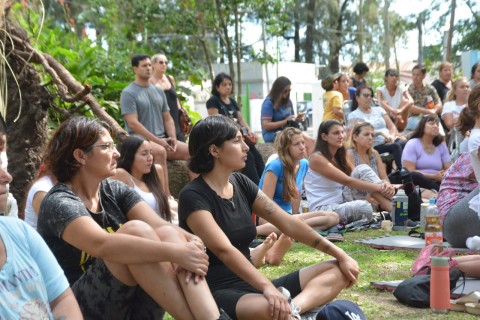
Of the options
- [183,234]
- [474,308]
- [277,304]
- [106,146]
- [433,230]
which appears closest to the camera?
[183,234]

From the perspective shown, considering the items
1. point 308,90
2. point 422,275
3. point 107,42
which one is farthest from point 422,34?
point 422,275

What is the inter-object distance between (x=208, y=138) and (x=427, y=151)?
244 inches

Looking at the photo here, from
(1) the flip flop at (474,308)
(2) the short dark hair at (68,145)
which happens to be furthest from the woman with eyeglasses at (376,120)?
(2) the short dark hair at (68,145)

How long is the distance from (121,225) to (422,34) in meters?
47.5

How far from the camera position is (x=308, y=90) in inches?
1759

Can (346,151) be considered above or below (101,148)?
below

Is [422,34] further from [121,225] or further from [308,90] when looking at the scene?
[121,225]

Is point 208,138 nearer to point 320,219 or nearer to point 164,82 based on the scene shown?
point 320,219

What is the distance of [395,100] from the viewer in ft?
43.4

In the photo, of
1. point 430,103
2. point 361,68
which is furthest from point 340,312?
point 361,68

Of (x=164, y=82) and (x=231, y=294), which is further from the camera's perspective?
(x=164, y=82)

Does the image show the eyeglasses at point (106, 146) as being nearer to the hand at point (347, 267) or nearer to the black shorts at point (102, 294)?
the black shorts at point (102, 294)

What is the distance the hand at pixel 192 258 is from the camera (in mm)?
3812

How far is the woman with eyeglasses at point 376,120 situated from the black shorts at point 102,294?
7969 mm
